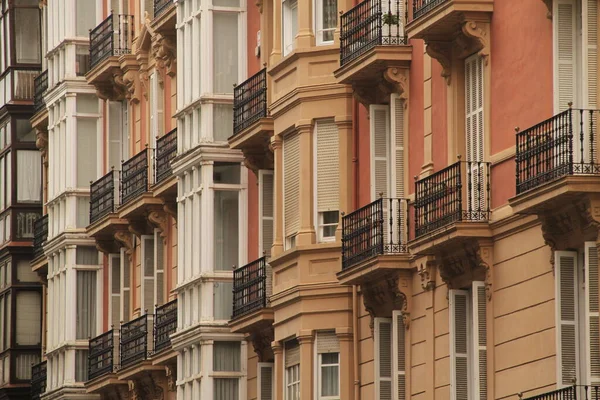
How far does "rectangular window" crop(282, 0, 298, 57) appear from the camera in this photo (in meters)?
48.5

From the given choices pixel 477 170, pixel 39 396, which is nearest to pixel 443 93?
pixel 477 170

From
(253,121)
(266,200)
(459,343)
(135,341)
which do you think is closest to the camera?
(459,343)

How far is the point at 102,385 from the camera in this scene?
62.2 metres

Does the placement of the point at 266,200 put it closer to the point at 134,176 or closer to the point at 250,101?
the point at 250,101

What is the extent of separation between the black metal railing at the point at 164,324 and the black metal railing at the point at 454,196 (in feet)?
54.2

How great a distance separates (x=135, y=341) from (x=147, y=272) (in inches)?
85.2

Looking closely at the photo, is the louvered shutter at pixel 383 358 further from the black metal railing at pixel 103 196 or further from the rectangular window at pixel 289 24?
the black metal railing at pixel 103 196

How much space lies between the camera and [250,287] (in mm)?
51000

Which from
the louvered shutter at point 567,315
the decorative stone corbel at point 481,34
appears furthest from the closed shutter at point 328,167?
the louvered shutter at point 567,315

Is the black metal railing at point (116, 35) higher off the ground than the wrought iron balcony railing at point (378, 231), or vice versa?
the black metal railing at point (116, 35)

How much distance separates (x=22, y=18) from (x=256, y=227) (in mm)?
25884

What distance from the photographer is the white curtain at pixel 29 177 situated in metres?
75.3

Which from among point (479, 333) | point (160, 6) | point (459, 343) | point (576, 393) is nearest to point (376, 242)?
point (459, 343)

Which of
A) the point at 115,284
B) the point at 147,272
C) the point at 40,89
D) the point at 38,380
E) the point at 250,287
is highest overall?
the point at 40,89
